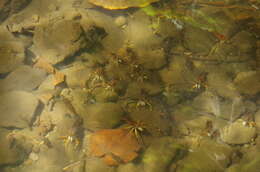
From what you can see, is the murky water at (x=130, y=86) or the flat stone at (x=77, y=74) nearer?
the murky water at (x=130, y=86)

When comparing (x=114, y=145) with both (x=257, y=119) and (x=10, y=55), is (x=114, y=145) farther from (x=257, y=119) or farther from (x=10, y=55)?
(x=10, y=55)

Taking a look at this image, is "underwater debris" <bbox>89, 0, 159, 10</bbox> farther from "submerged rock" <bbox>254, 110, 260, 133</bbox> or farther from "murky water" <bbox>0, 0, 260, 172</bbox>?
"submerged rock" <bbox>254, 110, 260, 133</bbox>

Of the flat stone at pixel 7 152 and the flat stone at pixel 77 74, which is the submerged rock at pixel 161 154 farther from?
the flat stone at pixel 7 152

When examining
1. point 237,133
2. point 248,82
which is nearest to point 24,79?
point 237,133

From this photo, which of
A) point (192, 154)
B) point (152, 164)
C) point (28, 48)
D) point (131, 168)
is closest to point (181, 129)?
point (192, 154)

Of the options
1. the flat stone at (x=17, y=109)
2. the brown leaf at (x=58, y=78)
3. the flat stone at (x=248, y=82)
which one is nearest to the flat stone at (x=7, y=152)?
the flat stone at (x=17, y=109)
